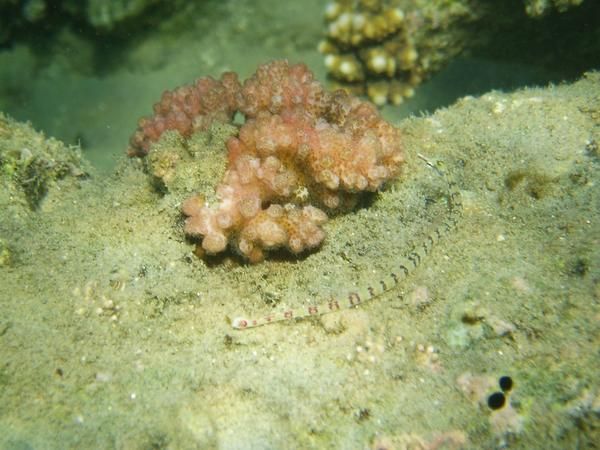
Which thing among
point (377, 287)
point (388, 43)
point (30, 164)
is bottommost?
point (377, 287)

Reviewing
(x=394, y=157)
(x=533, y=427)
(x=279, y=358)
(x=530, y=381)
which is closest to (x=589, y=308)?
(x=530, y=381)

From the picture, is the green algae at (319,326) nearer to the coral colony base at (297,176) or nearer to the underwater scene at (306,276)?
the underwater scene at (306,276)

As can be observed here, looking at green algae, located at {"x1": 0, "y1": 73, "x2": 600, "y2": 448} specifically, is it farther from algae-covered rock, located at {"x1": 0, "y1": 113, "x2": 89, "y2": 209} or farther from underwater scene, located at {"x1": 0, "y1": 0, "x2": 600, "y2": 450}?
algae-covered rock, located at {"x1": 0, "y1": 113, "x2": 89, "y2": 209}

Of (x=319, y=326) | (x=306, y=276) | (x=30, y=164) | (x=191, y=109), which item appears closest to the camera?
(x=319, y=326)

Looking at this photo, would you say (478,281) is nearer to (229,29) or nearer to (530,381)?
(530,381)

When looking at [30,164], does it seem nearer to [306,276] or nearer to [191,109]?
[191,109]

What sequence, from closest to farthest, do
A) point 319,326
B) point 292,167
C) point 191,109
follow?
point 319,326, point 292,167, point 191,109

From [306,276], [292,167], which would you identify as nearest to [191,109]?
[292,167]
